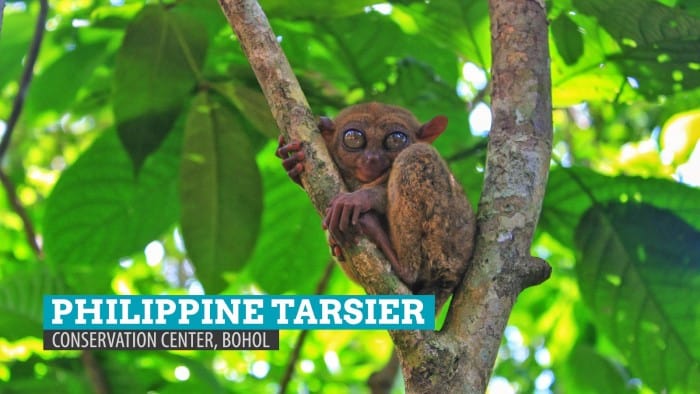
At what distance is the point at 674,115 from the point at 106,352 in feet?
7.44

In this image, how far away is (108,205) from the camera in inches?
134

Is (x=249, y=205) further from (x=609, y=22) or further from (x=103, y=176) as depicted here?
(x=609, y=22)

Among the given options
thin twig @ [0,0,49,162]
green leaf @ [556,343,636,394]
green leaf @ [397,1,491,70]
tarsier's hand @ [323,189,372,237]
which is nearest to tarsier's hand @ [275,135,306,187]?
tarsier's hand @ [323,189,372,237]

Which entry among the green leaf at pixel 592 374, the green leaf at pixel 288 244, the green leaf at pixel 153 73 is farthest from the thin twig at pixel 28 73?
the green leaf at pixel 592 374

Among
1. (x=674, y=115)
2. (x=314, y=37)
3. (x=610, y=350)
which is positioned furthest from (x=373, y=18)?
(x=610, y=350)

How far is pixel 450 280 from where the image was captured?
2260 mm

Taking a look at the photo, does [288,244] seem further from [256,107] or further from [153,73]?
[153,73]

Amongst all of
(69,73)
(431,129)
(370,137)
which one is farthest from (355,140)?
(69,73)

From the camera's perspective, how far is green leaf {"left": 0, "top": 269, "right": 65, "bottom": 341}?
279 centimetres

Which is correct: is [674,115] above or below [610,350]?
above

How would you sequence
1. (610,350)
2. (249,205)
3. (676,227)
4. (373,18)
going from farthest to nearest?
(610,350), (373,18), (249,205), (676,227)

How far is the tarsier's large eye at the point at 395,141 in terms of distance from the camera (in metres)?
2.69

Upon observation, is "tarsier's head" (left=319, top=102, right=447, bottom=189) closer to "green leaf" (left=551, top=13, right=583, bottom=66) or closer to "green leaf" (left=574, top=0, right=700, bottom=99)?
"green leaf" (left=551, top=13, right=583, bottom=66)

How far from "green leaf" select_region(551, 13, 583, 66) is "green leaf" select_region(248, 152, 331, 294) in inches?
47.2
